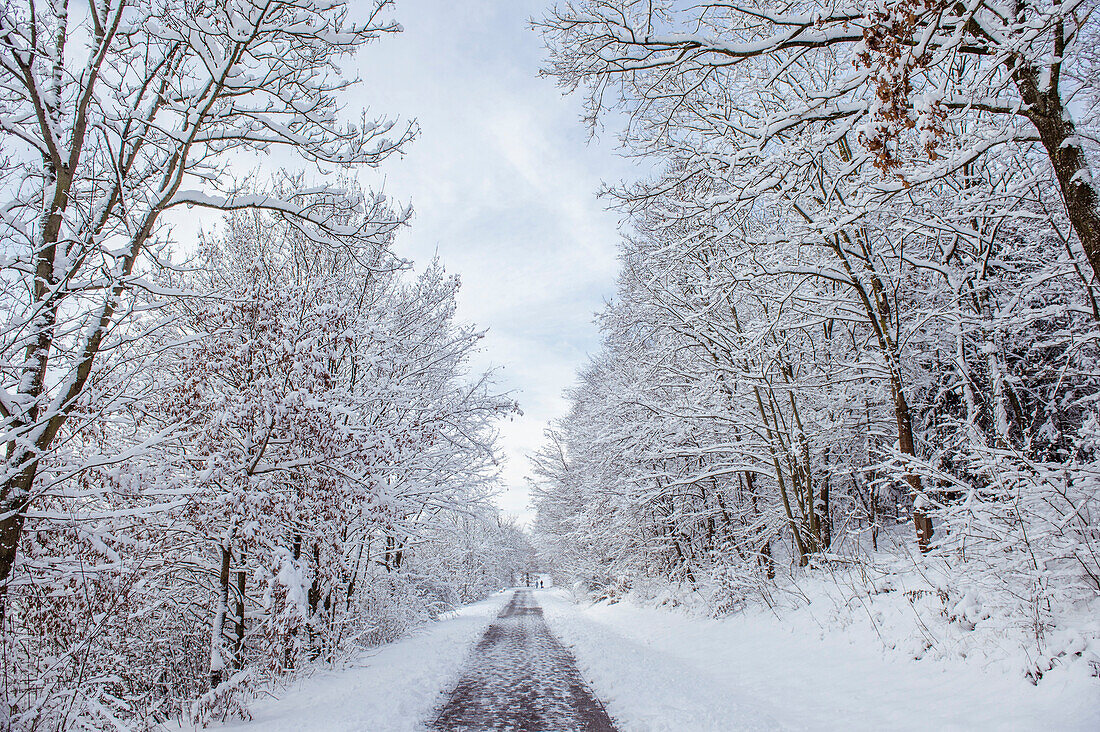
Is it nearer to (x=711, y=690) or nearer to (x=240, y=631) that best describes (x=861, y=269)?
(x=711, y=690)

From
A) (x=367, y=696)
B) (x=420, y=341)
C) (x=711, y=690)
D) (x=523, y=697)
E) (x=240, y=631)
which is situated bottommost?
(x=711, y=690)

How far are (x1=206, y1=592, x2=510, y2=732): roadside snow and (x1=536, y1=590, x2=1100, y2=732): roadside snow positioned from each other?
235 cm

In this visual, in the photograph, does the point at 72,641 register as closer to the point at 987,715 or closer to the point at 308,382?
the point at 308,382

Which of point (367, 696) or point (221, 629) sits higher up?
point (221, 629)

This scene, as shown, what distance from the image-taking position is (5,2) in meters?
4.38

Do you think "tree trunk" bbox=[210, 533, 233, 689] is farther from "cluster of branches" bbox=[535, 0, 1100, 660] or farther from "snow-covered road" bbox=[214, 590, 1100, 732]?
"cluster of branches" bbox=[535, 0, 1100, 660]

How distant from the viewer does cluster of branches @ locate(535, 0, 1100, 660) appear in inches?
161

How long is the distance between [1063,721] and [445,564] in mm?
21900

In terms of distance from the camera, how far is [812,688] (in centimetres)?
630

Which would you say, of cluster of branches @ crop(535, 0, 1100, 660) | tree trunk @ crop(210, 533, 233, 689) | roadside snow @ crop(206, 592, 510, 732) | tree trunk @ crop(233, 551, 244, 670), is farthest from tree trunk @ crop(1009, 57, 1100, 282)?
tree trunk @ crop(233, 551, 244, 670)

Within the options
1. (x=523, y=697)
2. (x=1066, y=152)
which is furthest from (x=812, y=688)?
(x=1066, y=152)

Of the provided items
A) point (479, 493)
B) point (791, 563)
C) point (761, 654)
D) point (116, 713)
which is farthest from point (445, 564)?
point (116, 713)

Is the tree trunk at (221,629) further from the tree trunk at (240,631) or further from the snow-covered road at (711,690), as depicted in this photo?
the snow-covered road at (711,690)

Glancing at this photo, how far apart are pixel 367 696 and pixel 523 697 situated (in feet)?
6.70
